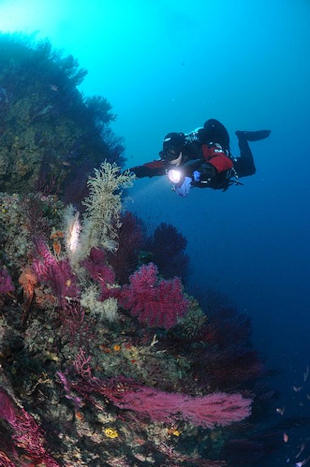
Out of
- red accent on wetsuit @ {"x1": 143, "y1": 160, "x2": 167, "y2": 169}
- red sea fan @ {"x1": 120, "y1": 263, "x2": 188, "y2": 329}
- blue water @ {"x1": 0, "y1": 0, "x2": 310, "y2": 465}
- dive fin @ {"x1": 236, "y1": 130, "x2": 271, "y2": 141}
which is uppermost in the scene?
blue water @ {"x1": 0, "y1": 0, "x2": 310, "y2": 465}

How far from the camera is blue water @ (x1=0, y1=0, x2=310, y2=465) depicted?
195 feet

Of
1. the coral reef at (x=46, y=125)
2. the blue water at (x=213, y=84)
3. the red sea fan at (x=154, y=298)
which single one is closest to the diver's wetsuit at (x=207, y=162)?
the coral reef at (x=46, y=125)

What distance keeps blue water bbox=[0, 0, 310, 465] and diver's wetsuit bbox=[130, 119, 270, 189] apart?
136ft

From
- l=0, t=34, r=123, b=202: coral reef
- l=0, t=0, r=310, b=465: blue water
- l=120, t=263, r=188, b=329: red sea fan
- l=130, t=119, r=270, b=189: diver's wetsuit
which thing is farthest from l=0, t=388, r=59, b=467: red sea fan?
l=0, t=0, r=310, b=465: blue water

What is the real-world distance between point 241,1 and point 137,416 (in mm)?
122979

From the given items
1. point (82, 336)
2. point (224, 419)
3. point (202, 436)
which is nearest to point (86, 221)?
point (82, 336)

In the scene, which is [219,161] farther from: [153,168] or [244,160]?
[244,160]

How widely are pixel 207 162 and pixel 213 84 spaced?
4277 inches

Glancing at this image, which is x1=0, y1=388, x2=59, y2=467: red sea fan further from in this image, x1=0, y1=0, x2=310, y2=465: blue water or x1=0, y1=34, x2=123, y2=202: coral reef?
x1=0, y1=0, x2=310, y2=465: blue water

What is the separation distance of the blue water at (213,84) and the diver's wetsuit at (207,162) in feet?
136

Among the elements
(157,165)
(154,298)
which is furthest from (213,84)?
(154,298)

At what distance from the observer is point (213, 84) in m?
102

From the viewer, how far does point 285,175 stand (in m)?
79.1

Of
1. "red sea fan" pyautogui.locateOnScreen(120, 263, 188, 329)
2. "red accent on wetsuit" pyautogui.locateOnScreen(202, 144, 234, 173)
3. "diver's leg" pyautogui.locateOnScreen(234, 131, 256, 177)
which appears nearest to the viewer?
"red sea fan" pyautogui.locateOnScreen(120, 263, 188, 329)
